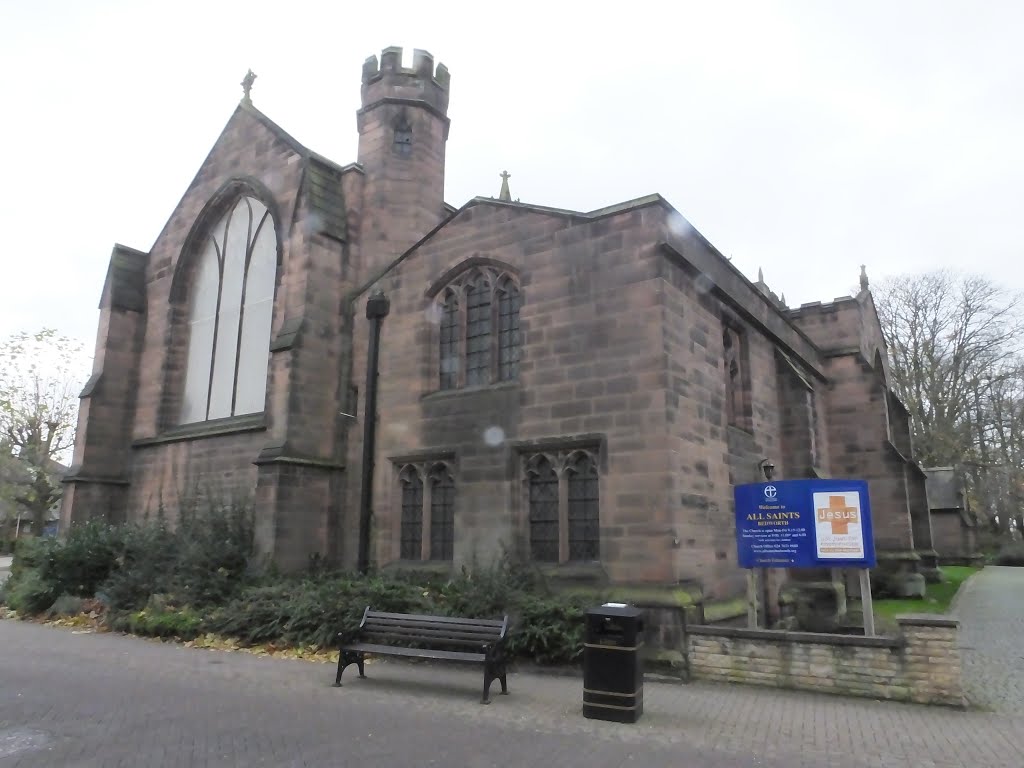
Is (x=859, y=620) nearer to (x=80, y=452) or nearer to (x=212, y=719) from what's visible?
(x=212, y=719)

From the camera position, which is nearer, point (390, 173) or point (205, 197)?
point (390, 173)

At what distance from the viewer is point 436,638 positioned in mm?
8188

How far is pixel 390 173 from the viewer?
55.5 ft

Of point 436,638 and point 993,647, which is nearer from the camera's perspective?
point 436,638

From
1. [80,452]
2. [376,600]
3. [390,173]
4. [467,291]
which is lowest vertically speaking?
[376,600]

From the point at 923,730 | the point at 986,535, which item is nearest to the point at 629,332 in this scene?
the point at 923,730

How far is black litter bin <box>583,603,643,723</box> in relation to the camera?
6965mm

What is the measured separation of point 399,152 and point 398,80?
75.3 inches

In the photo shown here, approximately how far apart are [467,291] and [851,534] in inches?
304

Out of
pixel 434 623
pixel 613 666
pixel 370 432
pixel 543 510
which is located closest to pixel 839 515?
pixel 613 666

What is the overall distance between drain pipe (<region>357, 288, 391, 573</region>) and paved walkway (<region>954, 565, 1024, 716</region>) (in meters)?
9.01

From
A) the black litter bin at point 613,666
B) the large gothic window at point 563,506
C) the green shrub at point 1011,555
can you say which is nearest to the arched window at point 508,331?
the large gothic window at point 563,506

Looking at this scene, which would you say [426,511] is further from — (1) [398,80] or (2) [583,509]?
(1) [398,80]

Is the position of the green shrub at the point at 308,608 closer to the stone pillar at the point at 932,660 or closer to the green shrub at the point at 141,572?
the green shrub at the point at 141,572
